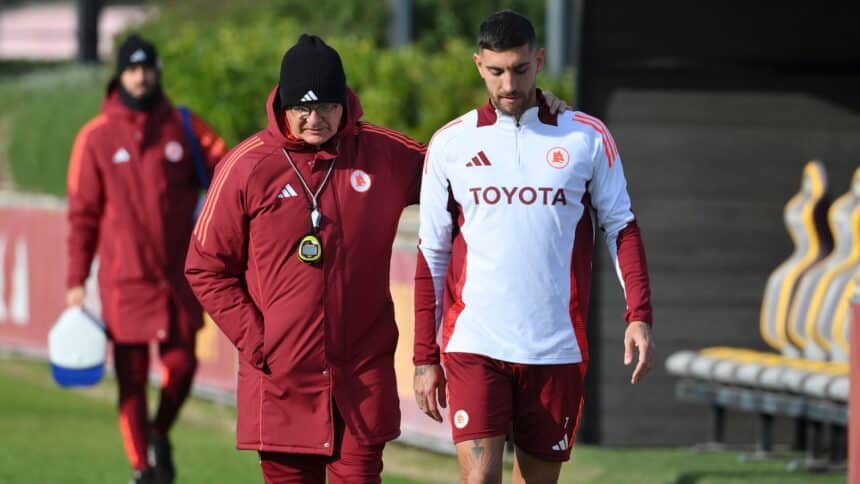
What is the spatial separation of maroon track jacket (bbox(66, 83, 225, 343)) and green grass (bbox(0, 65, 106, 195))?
14.8 meters

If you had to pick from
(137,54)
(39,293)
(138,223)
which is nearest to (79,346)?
(138,223)

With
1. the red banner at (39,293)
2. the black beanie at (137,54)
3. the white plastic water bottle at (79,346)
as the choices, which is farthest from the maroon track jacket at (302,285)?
the red banner at (39,293)

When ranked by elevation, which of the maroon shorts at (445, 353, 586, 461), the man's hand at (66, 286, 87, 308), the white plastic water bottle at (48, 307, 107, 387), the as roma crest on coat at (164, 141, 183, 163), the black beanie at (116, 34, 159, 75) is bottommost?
the white plastic water bottle at (48, 307, 107, 387)

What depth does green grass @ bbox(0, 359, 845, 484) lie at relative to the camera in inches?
425

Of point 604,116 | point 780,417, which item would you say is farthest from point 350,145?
point 780,417

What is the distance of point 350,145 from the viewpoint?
689cm

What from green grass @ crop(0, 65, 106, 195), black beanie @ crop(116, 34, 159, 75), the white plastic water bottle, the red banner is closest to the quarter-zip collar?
black beanie @ crop(116, 34, 159, 75)

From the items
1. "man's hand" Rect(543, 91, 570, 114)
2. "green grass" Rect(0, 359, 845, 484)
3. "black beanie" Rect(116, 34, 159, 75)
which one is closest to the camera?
"man's hand" Rect(543, 91, 570, 114)

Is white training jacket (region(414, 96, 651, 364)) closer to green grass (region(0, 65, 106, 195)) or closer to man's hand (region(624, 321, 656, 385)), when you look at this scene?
man's hand (region(624, 321, 656, 385))

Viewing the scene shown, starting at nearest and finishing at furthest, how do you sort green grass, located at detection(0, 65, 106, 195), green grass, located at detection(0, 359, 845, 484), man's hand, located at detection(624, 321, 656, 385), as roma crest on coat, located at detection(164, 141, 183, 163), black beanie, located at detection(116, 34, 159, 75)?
man's hand, located at detection(624, 321, 656, 385) < black beanie, located at detection(116, 34, 159, 75) < as roma crest on coat, located at detection(164, 141, 183, 163) < green grass, located at detection(0, 359, 845, 484) < green grass, located at detection(0, 65, 106, 195)

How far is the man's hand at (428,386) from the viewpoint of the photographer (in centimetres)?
680

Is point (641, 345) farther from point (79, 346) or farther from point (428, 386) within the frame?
point (79, 346)

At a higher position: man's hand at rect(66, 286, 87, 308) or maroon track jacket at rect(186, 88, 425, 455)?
maroon track jacket at rect(186, 88, 425, 455)

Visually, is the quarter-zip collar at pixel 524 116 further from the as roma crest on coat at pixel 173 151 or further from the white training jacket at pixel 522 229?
the as roma crest on coat at pixel 173 151
